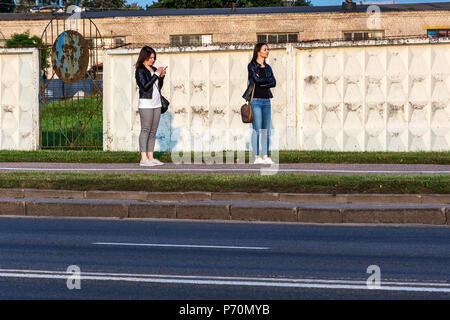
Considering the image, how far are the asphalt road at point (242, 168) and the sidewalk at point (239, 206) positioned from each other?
2868 mm

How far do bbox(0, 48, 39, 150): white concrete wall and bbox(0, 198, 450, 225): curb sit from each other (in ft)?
30.5

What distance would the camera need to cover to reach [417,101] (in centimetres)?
2025

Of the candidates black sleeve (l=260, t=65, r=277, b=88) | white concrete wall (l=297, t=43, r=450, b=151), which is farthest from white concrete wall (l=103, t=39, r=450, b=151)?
black sleeve (l=260, t=65, r=277, b=88)

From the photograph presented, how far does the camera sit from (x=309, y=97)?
2097cm

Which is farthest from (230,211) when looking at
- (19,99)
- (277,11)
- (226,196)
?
(277,11)

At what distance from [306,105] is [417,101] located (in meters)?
2.41

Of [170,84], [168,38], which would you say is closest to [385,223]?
[170,84]

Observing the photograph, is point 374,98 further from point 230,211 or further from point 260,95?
point 230,211

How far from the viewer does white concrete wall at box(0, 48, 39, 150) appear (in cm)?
2259

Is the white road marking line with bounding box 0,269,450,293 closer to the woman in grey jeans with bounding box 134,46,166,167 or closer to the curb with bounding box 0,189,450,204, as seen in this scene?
the curb with bounding box 0,189,450,204

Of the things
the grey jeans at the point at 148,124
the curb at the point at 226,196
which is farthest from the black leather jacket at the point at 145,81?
the curb at the point at 226,196
